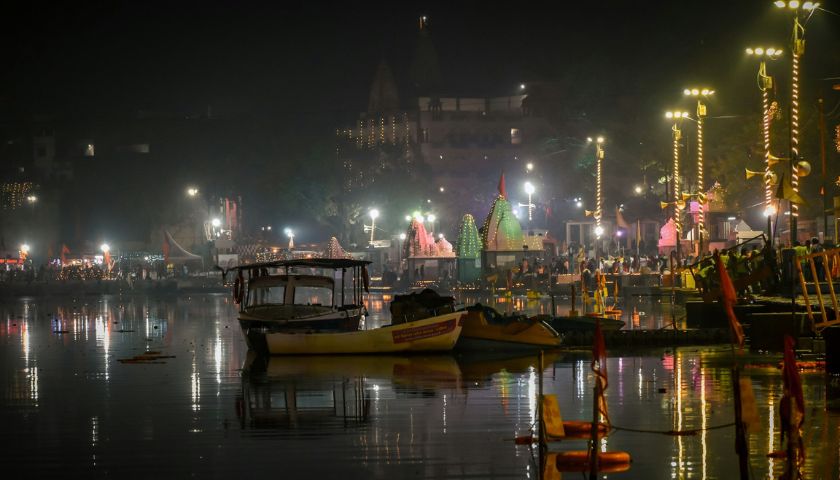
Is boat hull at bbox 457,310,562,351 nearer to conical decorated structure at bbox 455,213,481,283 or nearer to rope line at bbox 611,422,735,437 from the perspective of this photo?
rope line at bbox 611,422,735,437

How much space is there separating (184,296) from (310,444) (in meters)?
55.9

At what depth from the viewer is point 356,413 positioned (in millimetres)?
18031

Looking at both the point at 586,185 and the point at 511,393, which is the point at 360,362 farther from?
the point at 586,185

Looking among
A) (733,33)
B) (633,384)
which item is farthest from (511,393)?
(733,33)

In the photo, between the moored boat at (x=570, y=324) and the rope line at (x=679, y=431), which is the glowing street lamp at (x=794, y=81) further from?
the rope line at (x=679, y=431)

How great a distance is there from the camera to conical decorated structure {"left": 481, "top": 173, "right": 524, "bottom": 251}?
6294 cm

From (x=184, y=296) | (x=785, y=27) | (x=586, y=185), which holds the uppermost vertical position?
(x=785, y=27)

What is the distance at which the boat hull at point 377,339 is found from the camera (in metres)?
26.8

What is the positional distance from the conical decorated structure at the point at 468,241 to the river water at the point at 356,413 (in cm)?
3723

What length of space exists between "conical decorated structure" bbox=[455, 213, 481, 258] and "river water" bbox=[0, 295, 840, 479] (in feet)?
122

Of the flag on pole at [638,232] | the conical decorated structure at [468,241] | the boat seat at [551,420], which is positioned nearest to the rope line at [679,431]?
the boat seat at [551,420]

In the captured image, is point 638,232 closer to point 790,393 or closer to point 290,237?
point 290,237

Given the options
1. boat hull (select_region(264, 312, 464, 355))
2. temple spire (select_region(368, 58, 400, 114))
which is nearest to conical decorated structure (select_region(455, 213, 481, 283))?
boat hull (select_region(264, 312, 464, 355))

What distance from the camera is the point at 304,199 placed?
132m
